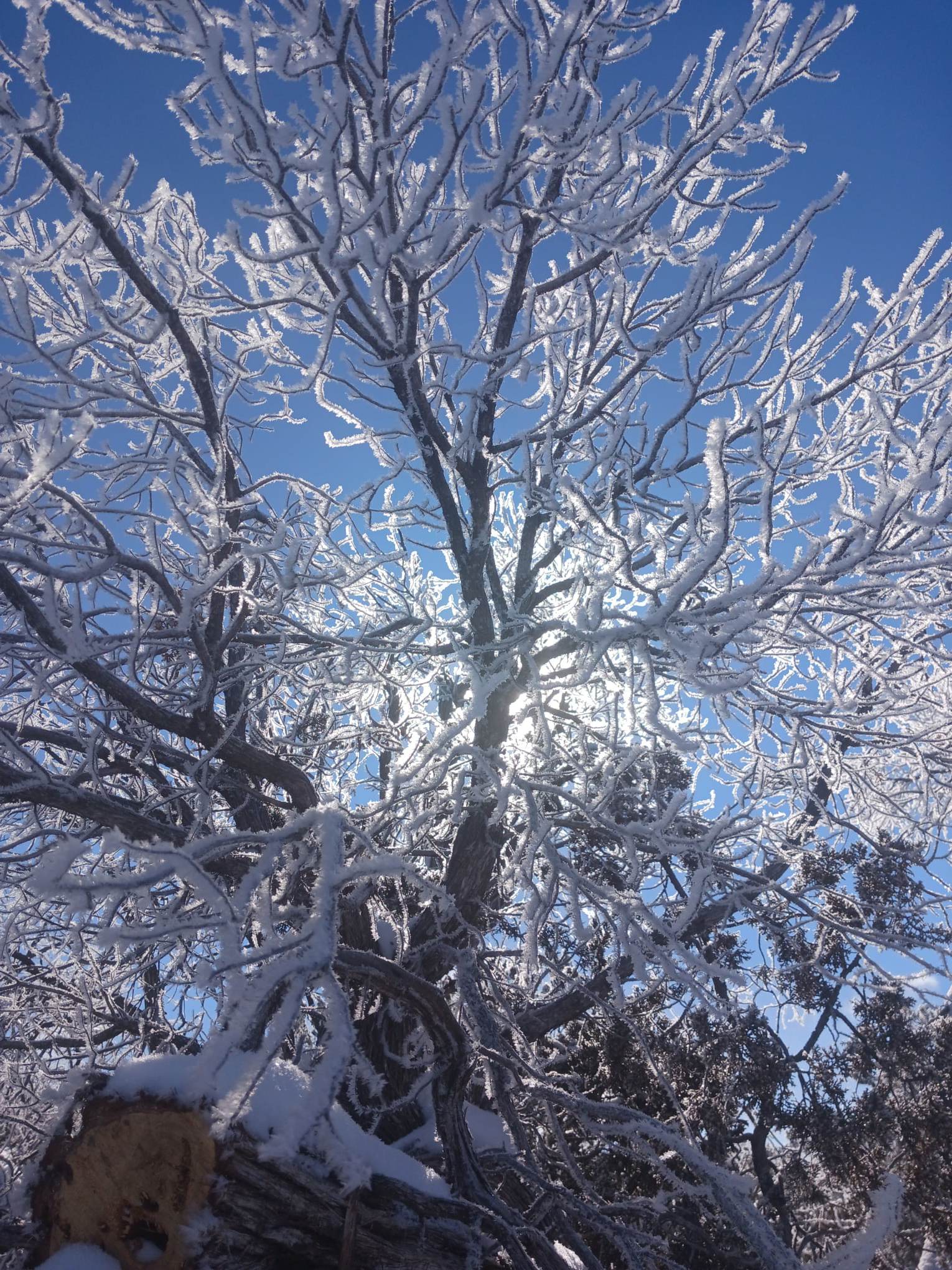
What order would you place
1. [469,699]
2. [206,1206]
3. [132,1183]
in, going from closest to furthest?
1. [206,1206]
2. [132,1183]
3. [469,699]

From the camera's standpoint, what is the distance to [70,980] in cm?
417

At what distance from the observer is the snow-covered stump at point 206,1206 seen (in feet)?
5.40

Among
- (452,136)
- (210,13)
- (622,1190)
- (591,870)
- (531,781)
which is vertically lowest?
(622,1190)

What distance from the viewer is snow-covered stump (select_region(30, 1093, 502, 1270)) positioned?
64.7 inches

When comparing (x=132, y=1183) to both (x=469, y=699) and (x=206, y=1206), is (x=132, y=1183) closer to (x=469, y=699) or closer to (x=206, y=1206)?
(x=206, y=1206)

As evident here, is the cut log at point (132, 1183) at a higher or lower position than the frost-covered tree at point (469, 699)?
lower

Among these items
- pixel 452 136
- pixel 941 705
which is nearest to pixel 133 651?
pixel 452 136

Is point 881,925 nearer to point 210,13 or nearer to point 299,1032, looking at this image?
point 299,1032

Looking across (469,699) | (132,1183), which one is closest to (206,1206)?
(132,1183)

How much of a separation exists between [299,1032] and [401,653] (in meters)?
1.96

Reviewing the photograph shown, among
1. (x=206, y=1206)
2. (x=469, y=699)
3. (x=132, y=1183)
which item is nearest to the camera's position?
(x=206, y=1206)

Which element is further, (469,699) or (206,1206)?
(469,699)

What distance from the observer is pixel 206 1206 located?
5.34ft

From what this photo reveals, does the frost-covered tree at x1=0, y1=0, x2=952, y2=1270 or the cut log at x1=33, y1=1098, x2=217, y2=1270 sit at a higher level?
the frost-covered tree at x1=0, y1=0, x2=952, y2=1270
